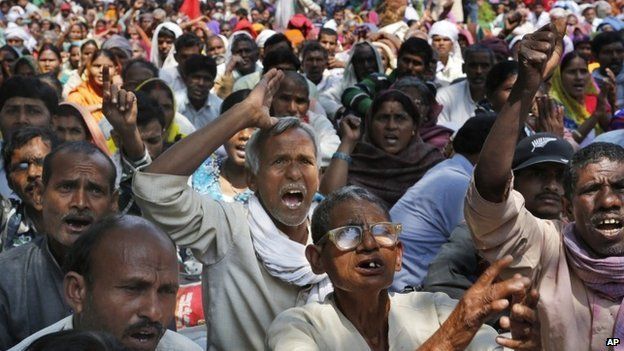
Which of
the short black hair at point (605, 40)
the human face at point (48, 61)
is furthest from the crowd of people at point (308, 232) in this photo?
the human face at point (48, 61)

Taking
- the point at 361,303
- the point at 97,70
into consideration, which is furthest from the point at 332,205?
the point at 97,70

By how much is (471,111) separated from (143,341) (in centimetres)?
664

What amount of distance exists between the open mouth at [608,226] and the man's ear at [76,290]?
1646 mm

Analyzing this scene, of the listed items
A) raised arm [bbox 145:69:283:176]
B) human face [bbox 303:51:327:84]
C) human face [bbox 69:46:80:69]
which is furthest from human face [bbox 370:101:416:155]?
human face [bbox 69:46:80:69]

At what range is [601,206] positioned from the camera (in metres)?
3.87

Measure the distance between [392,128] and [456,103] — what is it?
281 centimetres

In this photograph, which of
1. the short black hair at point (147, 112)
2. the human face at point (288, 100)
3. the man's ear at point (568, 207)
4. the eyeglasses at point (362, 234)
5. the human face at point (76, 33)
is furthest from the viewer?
the human face at point (76, 33)

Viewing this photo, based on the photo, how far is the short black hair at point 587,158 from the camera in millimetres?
3963

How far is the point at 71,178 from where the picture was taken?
4.70 meters

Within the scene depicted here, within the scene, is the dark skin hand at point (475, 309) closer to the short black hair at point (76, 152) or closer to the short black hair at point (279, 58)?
the short black hair at point (76, 152)

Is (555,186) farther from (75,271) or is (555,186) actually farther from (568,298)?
(75,271)

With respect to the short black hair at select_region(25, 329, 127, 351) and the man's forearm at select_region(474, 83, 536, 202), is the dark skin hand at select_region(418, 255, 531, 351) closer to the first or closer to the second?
the man's forearm at select_region(474, 83, 536, 202)

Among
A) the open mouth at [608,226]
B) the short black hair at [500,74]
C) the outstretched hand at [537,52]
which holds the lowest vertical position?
the short black hair at [500,74]

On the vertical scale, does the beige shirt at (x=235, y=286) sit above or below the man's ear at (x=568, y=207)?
below
